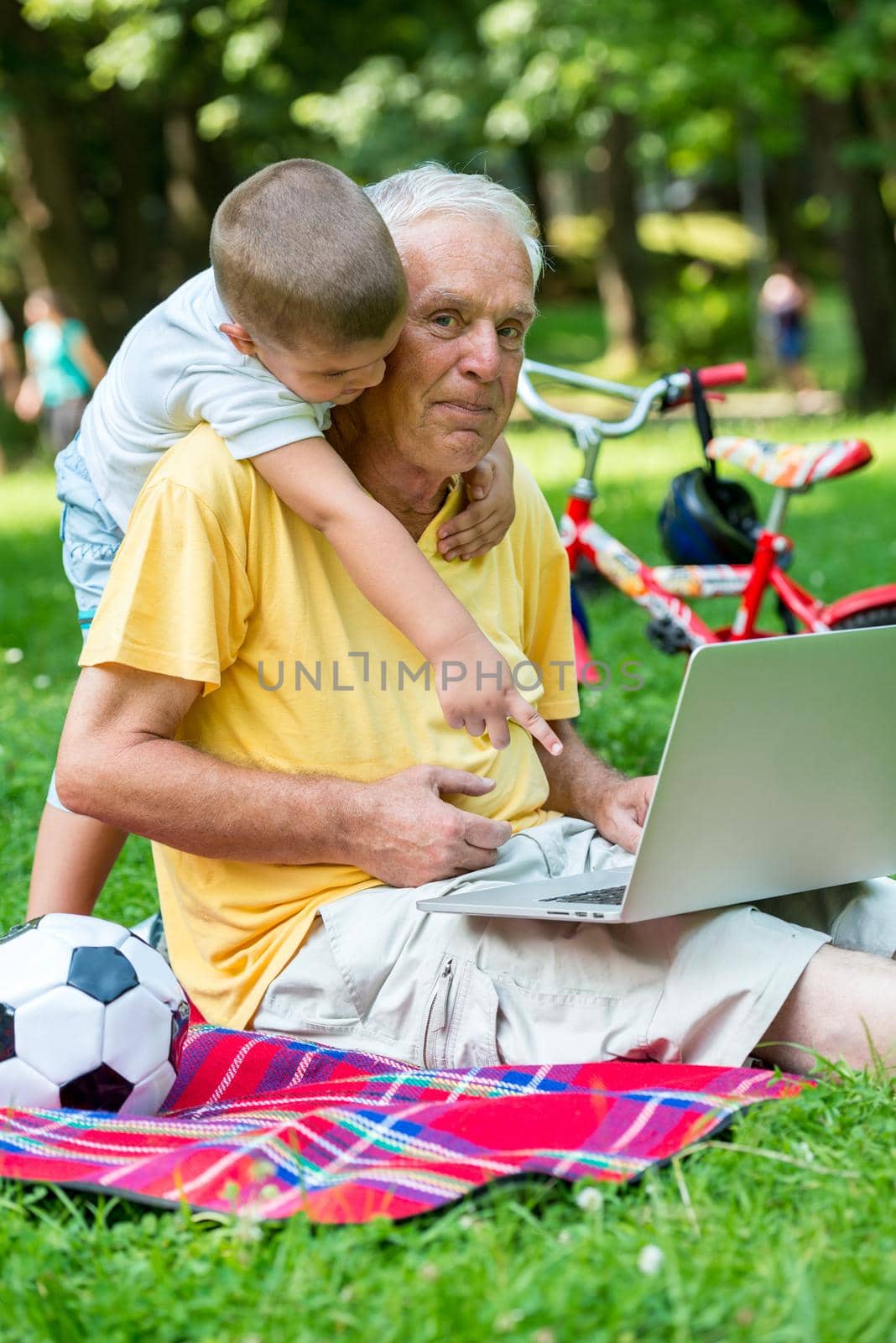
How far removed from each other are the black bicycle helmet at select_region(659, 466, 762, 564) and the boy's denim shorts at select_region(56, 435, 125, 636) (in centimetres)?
259

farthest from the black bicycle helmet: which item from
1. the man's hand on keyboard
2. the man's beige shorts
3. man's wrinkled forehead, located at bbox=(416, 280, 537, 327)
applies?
the man's beige shorts

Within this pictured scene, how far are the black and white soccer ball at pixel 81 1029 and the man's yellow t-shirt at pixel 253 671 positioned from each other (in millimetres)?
194

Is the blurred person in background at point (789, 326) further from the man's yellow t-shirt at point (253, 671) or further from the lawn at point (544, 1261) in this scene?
the lawn at point (544, 1261)

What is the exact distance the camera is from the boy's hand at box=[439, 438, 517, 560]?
2850mm

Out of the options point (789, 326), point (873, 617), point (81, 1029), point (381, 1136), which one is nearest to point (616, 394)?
point (873, 617)

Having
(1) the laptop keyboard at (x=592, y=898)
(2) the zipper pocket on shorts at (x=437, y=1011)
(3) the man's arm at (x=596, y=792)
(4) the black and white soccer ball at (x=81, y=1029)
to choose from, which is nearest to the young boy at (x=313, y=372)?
(1) the laptop keyboard at (x=592, y=898)

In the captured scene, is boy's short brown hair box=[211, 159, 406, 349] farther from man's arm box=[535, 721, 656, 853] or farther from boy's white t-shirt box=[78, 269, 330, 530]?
man's arm box=[535, 721, 656, 853]

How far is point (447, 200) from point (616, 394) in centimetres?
253

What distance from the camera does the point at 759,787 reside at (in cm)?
232

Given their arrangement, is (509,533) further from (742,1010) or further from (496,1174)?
(496,1174)

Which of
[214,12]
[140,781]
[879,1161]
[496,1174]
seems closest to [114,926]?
[140,781]

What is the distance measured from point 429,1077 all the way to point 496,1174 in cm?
46

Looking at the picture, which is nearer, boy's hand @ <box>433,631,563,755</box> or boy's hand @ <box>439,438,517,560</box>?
boy's hand @ <box>433,631,563,755</box>

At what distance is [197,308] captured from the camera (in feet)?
9.17
